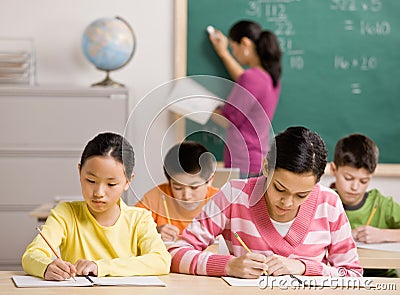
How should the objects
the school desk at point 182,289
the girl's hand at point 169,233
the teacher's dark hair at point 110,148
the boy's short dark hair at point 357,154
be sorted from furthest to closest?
the boy's short dark hair at point 357,154
the girl's hand at point 169,233
the teacher's dark hair at point 110,148
the school desk at point 182,289

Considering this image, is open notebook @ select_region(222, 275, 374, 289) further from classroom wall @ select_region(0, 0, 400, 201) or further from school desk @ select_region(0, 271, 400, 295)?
classroom wall @ select_region(0, 0, 400, 201)

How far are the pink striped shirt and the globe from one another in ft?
8.84

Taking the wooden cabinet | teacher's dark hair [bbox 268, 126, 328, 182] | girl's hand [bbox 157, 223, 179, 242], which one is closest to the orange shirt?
teacher's dark hair [bbox 268, 126, 328, 182]

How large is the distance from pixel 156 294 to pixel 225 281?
0.78 feet

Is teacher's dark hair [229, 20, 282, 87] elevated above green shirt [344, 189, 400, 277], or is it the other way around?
teacher's dark hair [229, 20, 282, 87]

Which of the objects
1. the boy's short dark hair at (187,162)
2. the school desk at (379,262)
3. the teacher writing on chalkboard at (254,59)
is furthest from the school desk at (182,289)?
the teacher writing on chalkboard at (254,59)

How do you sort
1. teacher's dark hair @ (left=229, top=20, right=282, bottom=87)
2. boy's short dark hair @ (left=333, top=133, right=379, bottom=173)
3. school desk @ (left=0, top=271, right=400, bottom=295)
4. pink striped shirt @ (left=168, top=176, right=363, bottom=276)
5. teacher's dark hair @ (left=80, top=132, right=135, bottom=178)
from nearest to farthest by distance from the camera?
school desk @ (left=0, top=271, right=400, bottom=295) < teacher's dark hair @ (left=80, top=132, right=135, bottom=178) < pink striped shirt @ (left=168, top=176, right=363, bottom=276) < boy's short dark hair @ (left=333, top=133, right=379, bottom=173) < teacher's dark hair @ (left=229, top=20, right=282, bottom=87)

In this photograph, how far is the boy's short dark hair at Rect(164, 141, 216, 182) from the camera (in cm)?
203

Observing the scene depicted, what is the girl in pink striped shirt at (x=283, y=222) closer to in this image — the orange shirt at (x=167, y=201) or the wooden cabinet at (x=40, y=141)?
the orange shirt at (x=167, y=201)

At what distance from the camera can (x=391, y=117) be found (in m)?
5.15

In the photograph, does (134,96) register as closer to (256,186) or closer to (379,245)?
(379,245)

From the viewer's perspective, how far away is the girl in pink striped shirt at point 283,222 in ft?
6.96

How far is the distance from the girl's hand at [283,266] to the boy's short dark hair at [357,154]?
115cm

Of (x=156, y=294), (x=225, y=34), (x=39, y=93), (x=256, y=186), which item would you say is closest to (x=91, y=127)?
(x=39, y=93)
